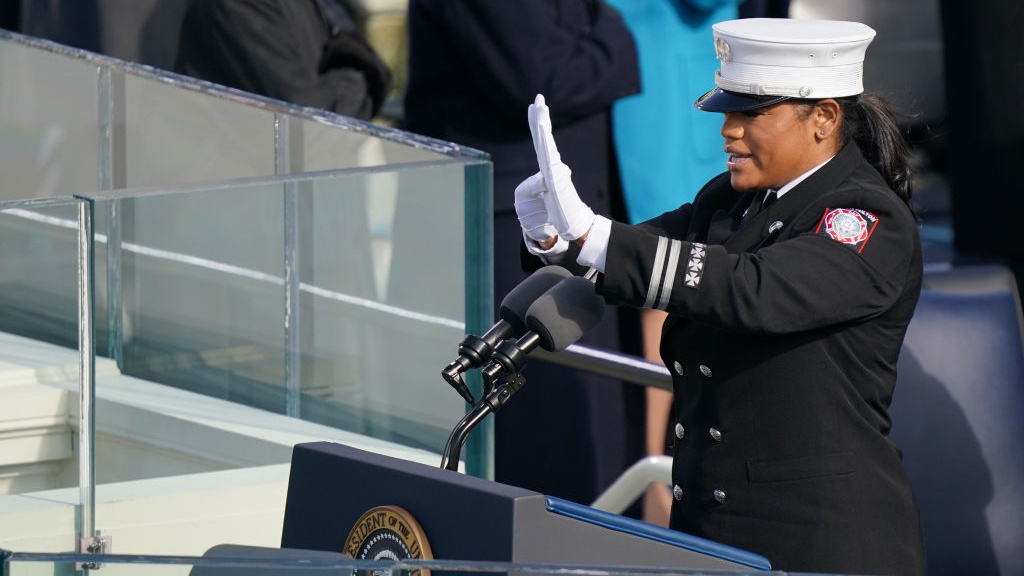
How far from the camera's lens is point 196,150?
147 inches

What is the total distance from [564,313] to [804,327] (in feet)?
1.07

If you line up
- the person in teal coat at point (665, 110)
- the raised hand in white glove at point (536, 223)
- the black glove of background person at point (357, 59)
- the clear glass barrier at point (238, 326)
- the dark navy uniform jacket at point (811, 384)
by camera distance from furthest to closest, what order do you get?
the black glove of background person at point (357, 59)
the person in teal coat at point (665, 110)
the clear glass barrier at point (238, 326)
the raised hand in white glove at point (536, 223)
the dark navy uniform jacket at point (811, 384)

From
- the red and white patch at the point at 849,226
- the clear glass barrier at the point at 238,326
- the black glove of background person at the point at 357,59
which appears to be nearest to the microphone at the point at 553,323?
the red and white patch at the point at 849,226

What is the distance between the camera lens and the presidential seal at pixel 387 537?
1869 millimetres

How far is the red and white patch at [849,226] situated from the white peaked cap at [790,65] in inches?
6.6

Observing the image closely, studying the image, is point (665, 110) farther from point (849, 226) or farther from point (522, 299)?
point (522, 299)

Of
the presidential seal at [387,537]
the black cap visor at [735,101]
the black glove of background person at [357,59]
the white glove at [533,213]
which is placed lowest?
the presidential seal at [387,537]

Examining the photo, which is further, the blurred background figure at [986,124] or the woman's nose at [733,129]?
the blurred background figure at [986,124]

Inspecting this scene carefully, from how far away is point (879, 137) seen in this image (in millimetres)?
2412

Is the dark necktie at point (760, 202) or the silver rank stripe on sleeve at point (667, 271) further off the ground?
the dark necktie at point (760, 202)

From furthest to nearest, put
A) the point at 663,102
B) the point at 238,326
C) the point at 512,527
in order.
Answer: the point at 663,102 → the point at 238,326 → the point at 512,527

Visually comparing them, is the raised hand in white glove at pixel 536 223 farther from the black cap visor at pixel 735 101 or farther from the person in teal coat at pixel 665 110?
the person in teal coat at pixel 665 110

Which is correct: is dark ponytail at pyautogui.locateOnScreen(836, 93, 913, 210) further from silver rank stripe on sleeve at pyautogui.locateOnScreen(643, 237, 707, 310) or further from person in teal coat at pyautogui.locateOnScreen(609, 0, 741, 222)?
person in teal coat at pyautogui.locateOnScreen(609, 0, 741, 222)

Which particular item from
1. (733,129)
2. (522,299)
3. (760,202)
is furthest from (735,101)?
(522,299)
